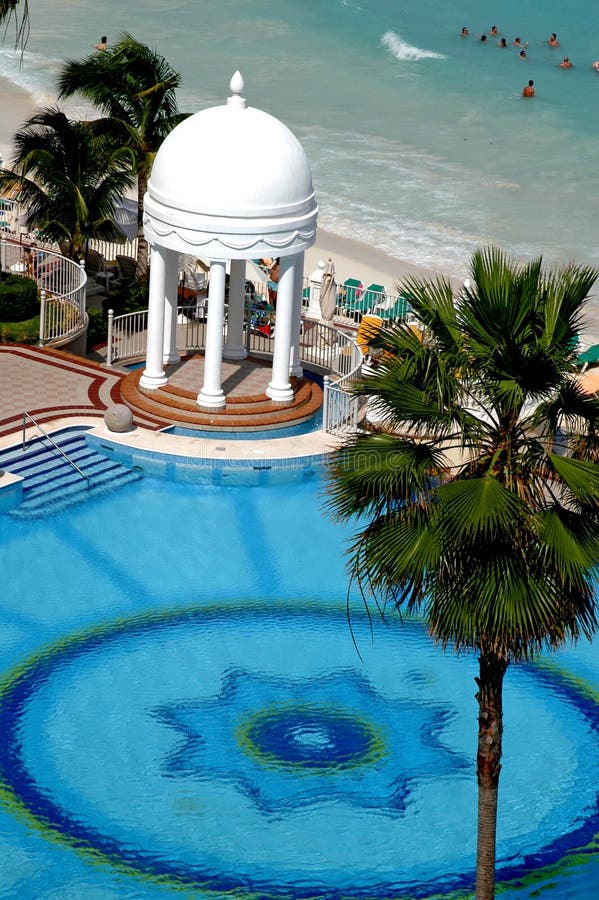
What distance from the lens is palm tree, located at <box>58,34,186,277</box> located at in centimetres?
3597

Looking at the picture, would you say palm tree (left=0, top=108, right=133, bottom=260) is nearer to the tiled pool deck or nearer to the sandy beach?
the tiled pool deck

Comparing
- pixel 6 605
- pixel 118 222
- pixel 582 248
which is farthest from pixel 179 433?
pixel 582 248

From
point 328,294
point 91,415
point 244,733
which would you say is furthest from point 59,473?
point 328,294

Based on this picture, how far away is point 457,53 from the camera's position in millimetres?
86062

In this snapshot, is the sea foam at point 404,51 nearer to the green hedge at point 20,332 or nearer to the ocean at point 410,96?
the ocean at point 410,96

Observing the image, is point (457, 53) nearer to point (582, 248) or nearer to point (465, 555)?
point (582, 248)

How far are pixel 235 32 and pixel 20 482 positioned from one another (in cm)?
6401

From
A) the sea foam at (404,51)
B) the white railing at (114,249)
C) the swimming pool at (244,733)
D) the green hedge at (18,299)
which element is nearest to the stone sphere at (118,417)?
the swimming pool at (244,733)

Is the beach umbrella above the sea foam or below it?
below

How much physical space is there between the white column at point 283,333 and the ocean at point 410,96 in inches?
762

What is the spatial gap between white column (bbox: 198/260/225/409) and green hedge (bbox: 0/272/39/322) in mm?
5543

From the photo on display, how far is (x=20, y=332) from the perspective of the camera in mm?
34812

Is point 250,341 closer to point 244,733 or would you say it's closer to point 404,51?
point 244,733

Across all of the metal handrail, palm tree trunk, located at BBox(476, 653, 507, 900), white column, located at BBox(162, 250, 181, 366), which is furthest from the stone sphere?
palm tree trunk, located at BBox(476, 653, 507, 900)
